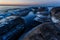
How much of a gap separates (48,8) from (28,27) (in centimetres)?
39

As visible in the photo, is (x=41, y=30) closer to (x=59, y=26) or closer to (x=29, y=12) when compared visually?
(x=59, y=26)

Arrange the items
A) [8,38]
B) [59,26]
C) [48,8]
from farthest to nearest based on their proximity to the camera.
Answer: [48,8], [59,26], [8,38]

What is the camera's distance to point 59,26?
91 cm

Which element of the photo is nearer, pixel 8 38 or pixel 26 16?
pixel 8 38

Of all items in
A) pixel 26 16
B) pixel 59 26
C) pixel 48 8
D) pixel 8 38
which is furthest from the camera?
pixel 48 8

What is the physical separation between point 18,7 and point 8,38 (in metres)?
0.52

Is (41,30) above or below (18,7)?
below

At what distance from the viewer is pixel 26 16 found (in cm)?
106

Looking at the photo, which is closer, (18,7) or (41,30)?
(41,30)

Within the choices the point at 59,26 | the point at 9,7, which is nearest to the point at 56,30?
the point at 59,26

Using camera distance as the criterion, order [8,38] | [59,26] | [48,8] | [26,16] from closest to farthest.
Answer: [8,38]
[59,26]
[26,16]
[48,8]

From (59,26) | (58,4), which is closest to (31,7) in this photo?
(58,4)

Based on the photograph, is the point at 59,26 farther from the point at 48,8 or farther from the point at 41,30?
the point at 48,8

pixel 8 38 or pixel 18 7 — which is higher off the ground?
pixel 18 7
